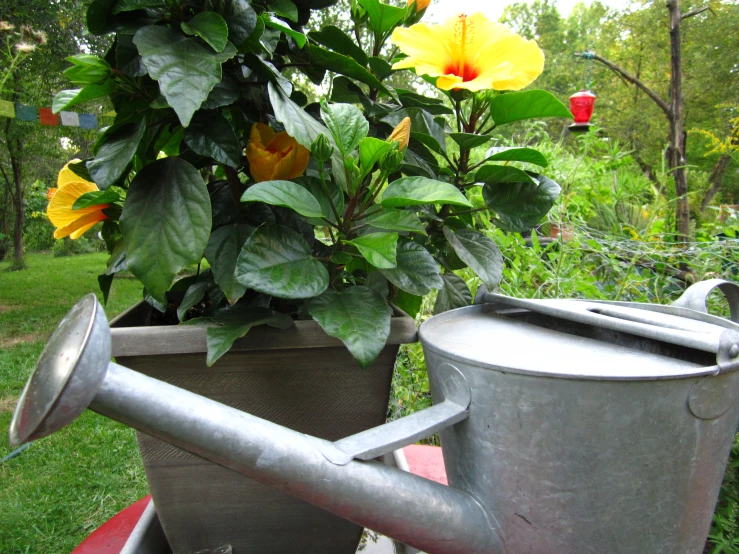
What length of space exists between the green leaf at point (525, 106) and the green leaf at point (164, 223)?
0.40m

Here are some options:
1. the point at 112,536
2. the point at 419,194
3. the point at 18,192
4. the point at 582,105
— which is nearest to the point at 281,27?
the point at 419,194

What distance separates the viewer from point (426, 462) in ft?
3.41

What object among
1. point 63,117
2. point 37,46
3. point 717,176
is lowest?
point 717,176

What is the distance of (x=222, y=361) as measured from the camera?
62 cm

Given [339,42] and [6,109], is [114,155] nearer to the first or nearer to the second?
[339,42]

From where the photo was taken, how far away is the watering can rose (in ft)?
2.13

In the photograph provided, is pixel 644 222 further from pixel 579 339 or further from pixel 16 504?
pixel 16 504

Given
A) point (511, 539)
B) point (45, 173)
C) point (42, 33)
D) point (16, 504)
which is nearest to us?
point (511, 539)

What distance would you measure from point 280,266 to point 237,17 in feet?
0.95

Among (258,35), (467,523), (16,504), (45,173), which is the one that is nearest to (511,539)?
(467,523)

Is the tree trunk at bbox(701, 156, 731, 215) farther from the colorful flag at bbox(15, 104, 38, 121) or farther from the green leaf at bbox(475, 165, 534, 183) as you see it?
the green leaf at bbox(475, 165, 534, 183)

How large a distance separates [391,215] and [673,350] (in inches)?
14.6

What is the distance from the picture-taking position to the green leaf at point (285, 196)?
0.53 metres

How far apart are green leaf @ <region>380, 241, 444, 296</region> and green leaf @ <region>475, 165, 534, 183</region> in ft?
0.48
